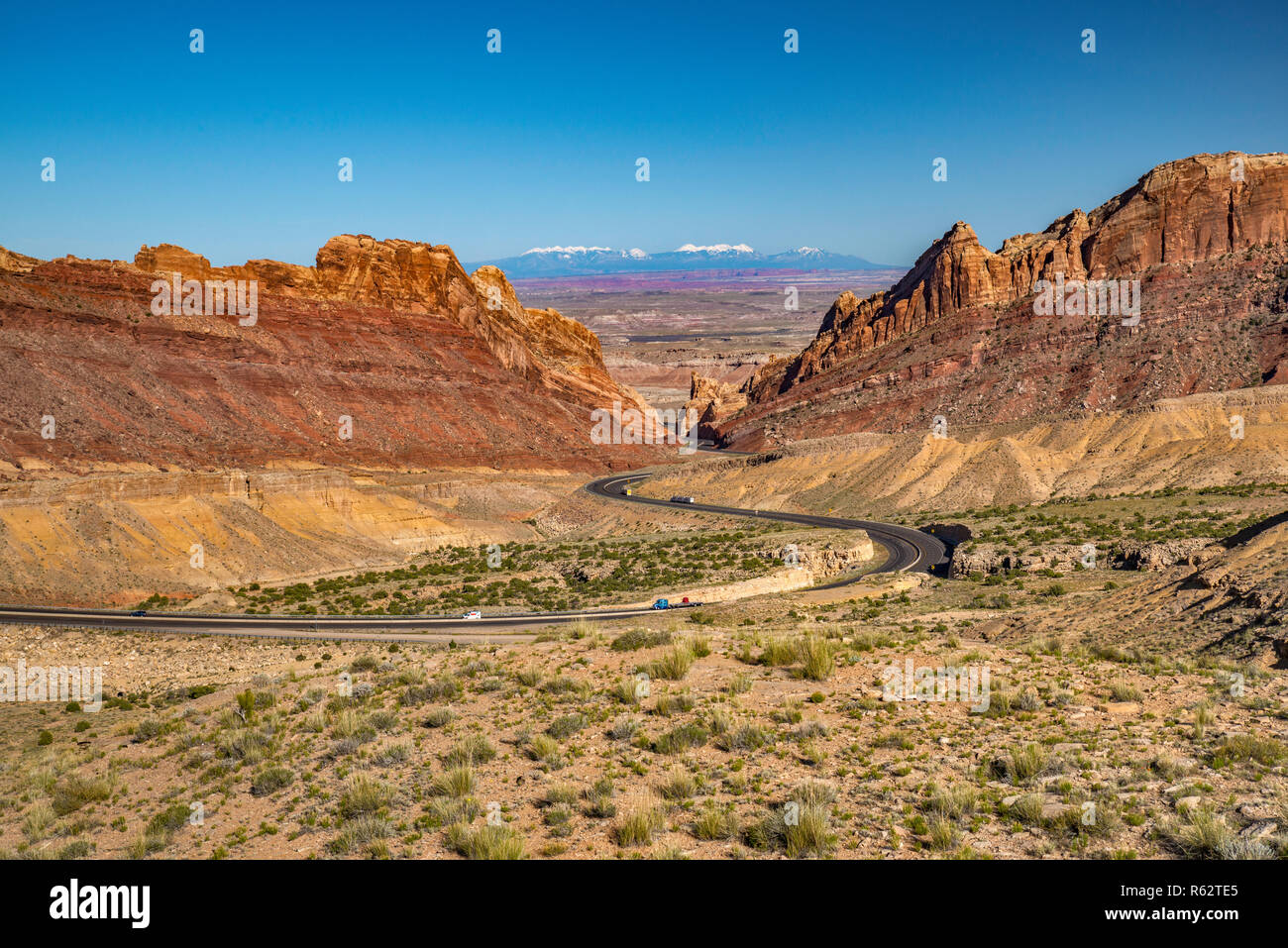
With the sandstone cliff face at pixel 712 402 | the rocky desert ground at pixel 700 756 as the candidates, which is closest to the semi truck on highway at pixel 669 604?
the rocky desert ground at pixel 700 756

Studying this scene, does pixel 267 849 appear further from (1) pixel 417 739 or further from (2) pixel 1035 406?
(2) pixel 1035 406

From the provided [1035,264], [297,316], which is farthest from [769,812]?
[1035,264]

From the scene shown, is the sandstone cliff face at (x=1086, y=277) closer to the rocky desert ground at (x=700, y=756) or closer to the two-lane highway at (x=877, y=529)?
the two-lane highway at (x=877, y=529)

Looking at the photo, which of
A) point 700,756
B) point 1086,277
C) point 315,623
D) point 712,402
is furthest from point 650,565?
point 712,402

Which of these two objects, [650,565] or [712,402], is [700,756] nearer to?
[650,565]

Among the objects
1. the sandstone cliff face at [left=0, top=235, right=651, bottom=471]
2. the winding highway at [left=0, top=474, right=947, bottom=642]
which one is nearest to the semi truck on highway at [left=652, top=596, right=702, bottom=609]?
the winding highway at [left=0, top=474, right=947, bottom=642]

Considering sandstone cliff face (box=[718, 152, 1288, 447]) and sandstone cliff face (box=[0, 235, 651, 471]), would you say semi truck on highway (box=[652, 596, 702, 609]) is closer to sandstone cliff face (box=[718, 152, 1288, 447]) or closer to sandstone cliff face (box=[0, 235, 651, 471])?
sandstone cliff face (box=[0, 235, 651, 471])
